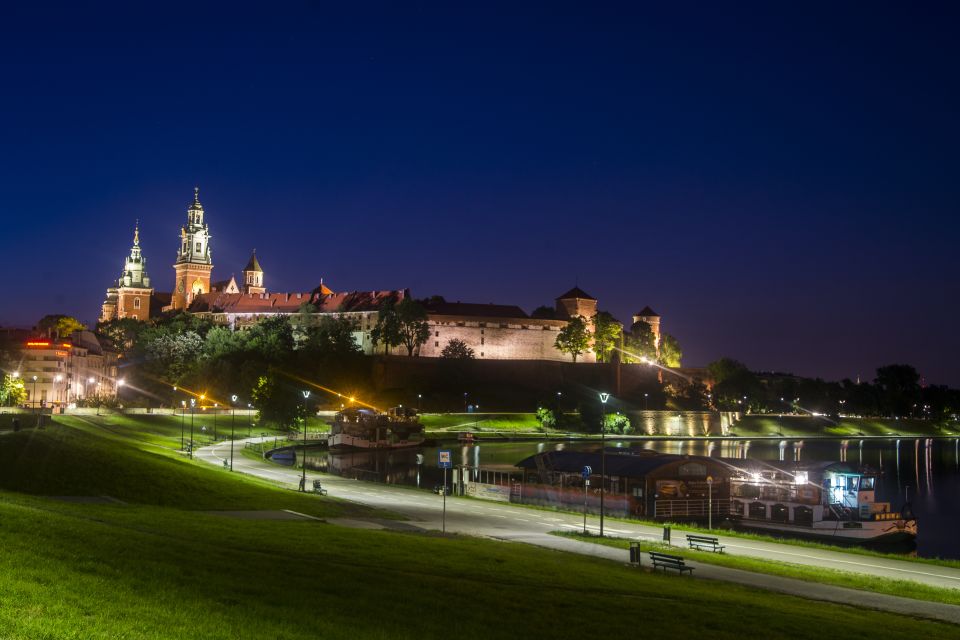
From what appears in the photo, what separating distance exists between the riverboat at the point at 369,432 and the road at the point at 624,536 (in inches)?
1402

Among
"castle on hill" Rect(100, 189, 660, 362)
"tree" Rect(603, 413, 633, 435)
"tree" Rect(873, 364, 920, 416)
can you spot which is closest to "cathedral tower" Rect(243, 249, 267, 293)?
"castle on hill" Rect(100, 189, 660, 362)

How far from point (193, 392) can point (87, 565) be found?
95.8 metres

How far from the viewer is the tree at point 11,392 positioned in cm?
7338

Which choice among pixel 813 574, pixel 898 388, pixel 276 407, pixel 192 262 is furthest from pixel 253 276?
pixel 813 574

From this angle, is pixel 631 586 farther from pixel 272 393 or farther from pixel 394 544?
pixel 272 393

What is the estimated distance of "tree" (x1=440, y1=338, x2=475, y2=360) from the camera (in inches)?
5107

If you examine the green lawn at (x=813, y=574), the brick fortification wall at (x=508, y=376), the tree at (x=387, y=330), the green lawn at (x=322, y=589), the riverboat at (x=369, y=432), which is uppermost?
the tree at (x=387, y=330)

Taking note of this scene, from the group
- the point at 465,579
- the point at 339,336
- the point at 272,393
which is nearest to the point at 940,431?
the point at 339,336

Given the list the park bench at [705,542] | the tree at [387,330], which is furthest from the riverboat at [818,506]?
the tree at [387,330]

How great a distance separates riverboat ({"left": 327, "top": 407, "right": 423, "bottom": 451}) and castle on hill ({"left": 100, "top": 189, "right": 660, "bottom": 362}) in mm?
41190

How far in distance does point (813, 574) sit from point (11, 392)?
224ft

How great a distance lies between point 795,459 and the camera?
9119cm

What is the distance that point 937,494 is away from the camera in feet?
216

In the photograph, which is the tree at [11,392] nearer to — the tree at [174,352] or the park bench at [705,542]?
the tree at [174,352]
